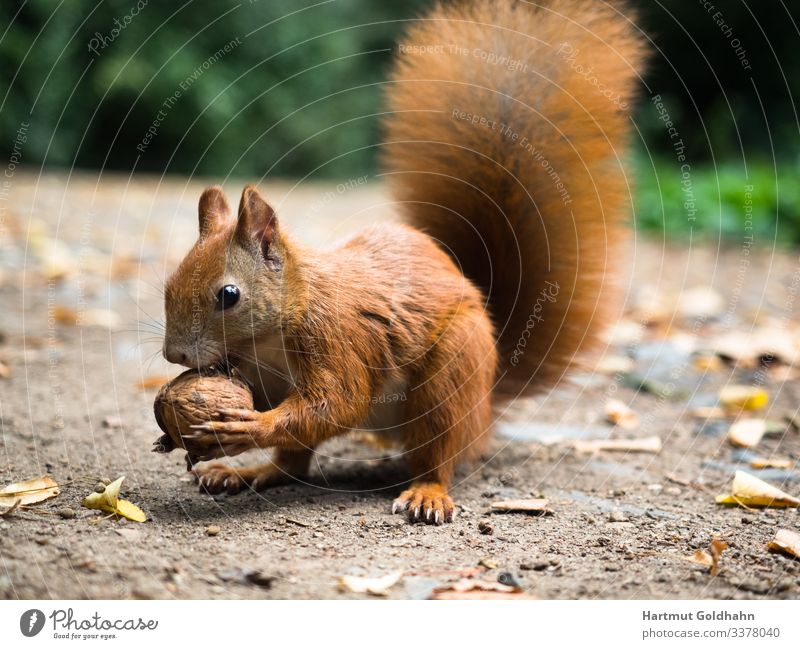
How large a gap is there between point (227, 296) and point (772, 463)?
1.59 m

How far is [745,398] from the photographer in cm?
287

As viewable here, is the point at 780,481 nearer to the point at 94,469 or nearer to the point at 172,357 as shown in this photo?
the point at 172,357

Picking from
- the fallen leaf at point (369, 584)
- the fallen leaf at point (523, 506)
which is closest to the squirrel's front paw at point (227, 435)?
the fallen leaf at point (369, 584)

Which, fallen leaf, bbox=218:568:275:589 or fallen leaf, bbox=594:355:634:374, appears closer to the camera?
fallen leaf, bbox=218:568:275:589

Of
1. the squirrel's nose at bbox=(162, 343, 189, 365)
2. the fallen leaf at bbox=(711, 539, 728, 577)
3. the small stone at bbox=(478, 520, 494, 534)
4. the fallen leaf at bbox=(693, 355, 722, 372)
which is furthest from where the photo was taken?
the fallen leaf at bbox=(693, 355, 722, 372)

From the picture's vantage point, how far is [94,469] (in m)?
2.05

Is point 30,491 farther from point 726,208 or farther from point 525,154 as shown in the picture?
point 726,208

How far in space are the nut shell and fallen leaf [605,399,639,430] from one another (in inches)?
56.6

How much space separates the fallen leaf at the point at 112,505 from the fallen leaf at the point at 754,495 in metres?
1.39

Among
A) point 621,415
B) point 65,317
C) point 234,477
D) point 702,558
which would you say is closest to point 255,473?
point 234,477

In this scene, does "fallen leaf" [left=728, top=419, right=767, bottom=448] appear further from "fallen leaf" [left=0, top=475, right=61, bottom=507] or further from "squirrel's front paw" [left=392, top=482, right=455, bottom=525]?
"fallen leaf" [left=0, top=475, right=61, bottom=507]

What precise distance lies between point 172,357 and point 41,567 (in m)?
0.48

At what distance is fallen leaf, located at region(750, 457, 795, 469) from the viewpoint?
7.70 feet

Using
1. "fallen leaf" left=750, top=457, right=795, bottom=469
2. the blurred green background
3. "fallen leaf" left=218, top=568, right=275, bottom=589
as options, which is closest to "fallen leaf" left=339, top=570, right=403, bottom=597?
"fallen leaf" left=218, top=568, right=275, bottom=589
